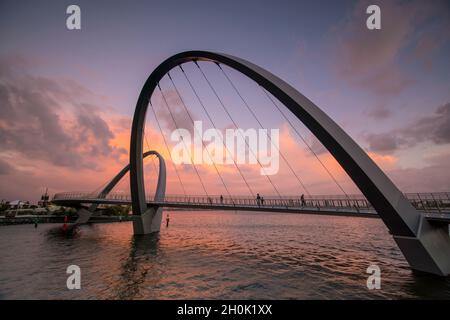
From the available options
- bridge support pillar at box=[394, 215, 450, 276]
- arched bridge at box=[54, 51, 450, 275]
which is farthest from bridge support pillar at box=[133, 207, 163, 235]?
bridge support pillar at box=[394, 215, 450, 276]

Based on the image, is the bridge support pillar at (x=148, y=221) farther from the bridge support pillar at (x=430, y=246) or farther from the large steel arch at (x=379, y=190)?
the bridge support pillar at (x=430, y=246)

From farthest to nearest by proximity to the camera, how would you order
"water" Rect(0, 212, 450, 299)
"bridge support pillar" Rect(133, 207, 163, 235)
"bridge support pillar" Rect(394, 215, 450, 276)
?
"bridge support pillar" Rect(133, 207, 163, 235) → "bridge support pillar" Rect(394, 215, 450, 276) → "water" Rect(0, 212, 450, 299)

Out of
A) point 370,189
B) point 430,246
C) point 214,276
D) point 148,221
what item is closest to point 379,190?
point 370,189

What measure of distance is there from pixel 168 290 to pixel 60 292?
4.93 metres

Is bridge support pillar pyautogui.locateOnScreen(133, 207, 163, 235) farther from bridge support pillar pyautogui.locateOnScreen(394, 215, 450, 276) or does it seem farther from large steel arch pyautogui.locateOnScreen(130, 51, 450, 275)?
bridge support pillar pyautogui.locateOnScreen(394, 215, 450, 276)

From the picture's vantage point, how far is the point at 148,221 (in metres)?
31.6

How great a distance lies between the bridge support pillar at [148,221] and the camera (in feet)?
99.5

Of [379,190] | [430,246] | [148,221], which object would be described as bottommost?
[148,221]

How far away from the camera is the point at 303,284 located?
1059cm

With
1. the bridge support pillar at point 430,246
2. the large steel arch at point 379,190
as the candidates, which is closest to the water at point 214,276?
the bridge support pillar at point 430,246

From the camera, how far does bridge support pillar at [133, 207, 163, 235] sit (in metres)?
30.3

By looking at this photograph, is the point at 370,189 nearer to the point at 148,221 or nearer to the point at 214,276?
the point at 214,276

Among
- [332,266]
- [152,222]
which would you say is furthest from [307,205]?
[152,222]
